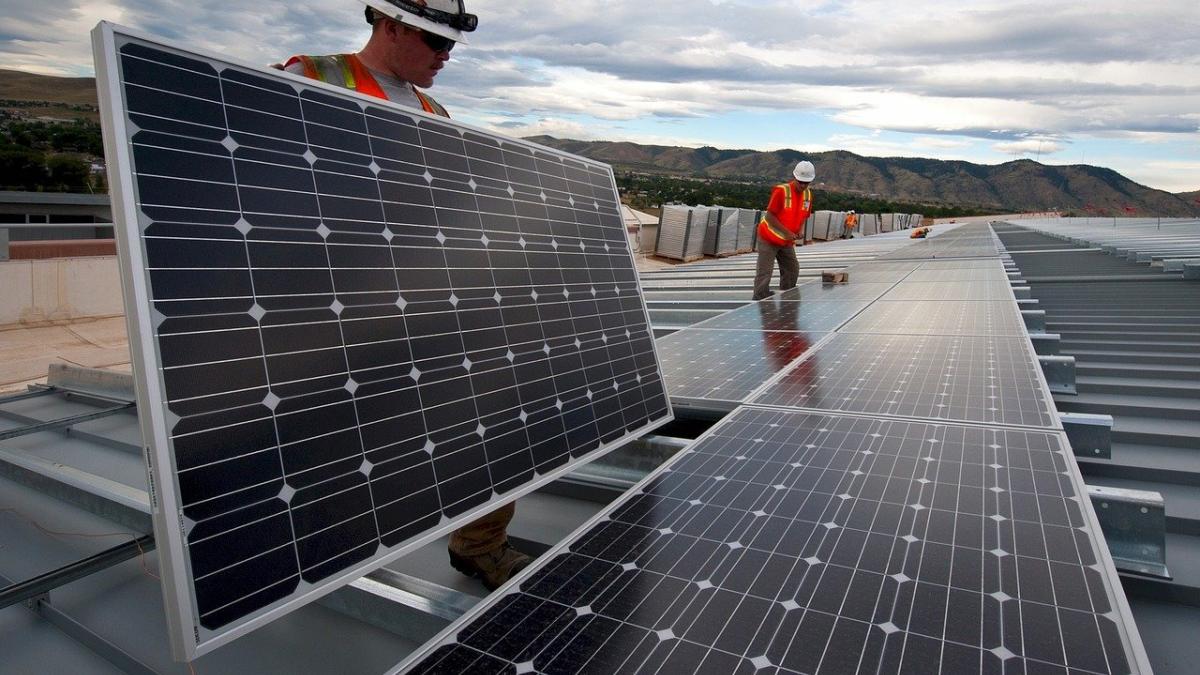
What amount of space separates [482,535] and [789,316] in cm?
589

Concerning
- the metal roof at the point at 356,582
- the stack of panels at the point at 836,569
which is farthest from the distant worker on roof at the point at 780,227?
the stack of panels at the point at 836,569

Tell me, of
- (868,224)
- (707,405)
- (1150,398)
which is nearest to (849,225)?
(868,224)

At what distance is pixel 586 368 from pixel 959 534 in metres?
1.79

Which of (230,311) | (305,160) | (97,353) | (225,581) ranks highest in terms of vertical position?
(305,160)

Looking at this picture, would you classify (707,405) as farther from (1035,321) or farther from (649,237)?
(649,237)

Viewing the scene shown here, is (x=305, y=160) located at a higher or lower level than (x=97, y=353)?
higher

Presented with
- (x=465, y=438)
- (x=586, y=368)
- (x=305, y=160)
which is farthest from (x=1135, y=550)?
(x=305, y=160)

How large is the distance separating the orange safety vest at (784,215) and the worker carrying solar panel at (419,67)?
8.19m

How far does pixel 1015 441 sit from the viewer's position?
3.37m

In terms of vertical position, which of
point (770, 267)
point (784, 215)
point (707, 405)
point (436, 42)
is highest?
point (436, 42)

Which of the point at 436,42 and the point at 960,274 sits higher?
the point at 436,42

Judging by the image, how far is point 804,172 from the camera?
1199cm

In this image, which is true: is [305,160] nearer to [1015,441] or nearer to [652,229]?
[1015,441]

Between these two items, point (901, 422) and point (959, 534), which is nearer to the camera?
point (959, 534)
